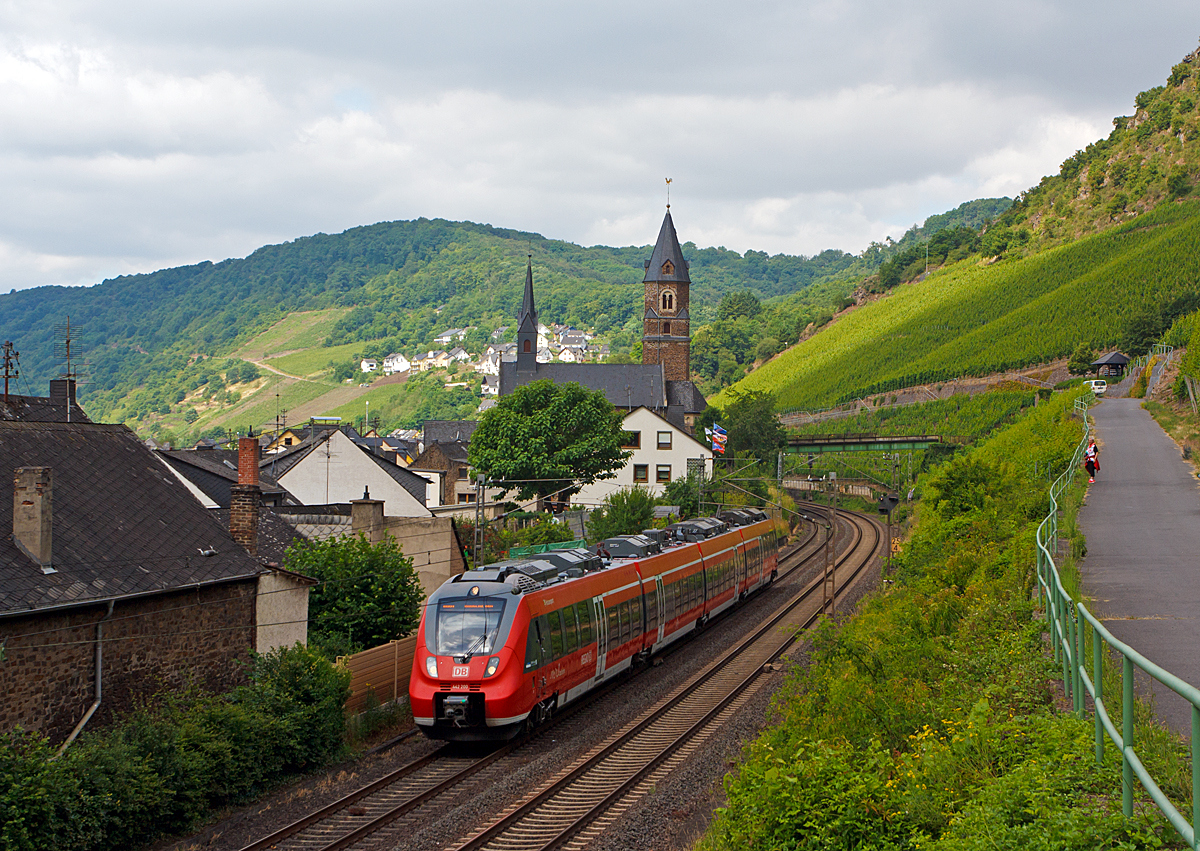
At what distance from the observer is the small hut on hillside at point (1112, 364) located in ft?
240

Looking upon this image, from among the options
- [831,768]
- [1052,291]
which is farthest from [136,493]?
[1052,291]

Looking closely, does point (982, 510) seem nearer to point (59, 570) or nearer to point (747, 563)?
point (747, 563)

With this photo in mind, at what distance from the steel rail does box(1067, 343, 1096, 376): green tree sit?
56.7 m

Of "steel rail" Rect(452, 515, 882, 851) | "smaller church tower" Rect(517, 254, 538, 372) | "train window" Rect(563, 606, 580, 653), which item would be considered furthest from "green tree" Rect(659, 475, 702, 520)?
"smaller church tower" Rect(517, 254, 538, 372)

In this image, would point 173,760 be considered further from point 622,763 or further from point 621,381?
point 621,381

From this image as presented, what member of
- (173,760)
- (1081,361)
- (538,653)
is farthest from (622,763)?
(1081,361)

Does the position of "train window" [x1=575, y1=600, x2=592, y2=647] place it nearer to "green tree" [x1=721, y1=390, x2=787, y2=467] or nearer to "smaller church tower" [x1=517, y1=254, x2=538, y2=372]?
"green tree" [x1=721, y1=390, x2=787, y2=467]

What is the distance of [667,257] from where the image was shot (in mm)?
113062

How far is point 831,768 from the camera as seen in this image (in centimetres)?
1032

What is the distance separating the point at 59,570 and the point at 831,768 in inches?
542

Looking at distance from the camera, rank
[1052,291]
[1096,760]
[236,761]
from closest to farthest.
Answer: [1096,760], [236,761], [1052,291]

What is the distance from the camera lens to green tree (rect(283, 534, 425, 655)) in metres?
24.1

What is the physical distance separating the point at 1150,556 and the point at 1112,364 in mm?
61495

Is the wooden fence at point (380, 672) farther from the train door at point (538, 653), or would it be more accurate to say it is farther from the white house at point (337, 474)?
the white house at point (337, 474)
